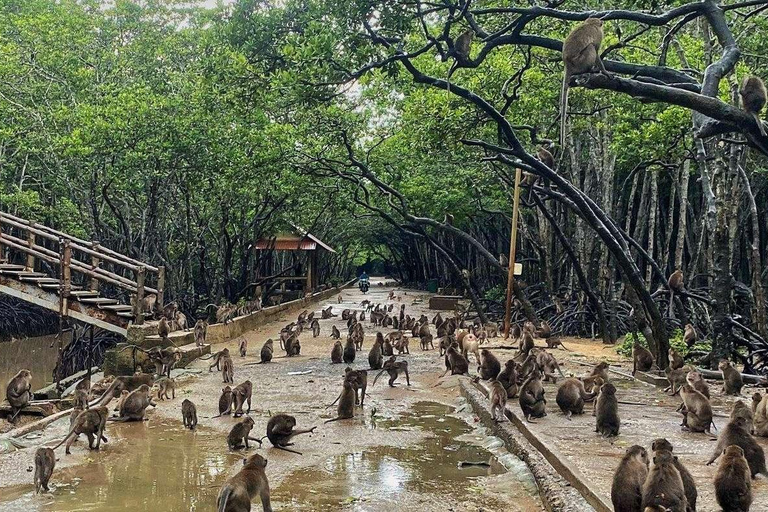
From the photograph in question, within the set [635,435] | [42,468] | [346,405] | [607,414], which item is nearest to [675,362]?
[635,435]

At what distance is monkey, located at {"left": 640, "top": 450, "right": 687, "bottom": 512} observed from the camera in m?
5.44

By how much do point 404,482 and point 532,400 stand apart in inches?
91.7

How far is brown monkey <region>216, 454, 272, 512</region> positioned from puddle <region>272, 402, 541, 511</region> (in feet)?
1.78

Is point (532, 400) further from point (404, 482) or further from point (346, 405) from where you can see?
point (346, 405)

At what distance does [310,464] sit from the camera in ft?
28.4

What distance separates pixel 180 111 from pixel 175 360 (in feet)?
30.7

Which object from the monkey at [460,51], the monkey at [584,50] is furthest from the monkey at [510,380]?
the monkey at [584,50]

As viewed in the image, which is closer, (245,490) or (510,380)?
(245,490)

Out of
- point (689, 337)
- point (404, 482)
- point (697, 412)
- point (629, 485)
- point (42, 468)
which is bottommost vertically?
point (404, 482)

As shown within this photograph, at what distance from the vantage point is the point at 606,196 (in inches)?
787

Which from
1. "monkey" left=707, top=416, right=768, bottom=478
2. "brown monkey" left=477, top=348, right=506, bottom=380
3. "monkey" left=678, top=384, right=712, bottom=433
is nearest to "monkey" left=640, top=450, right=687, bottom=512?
"monkey" left=707, top=416, right=768, bottom=478

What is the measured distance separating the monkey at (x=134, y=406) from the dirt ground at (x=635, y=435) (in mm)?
A: 4736

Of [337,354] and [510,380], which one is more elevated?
[337,354]

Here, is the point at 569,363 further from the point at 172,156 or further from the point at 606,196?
the point at 172,156
